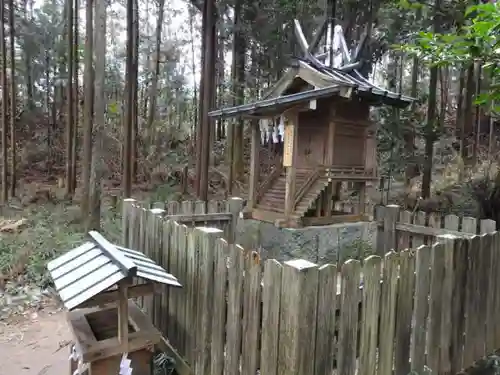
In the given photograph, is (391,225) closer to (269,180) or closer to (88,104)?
(269,180)

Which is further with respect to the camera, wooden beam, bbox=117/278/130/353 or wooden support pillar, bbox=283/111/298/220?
wooden support pillar, bbox=283/111/298/220

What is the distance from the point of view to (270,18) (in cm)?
1241

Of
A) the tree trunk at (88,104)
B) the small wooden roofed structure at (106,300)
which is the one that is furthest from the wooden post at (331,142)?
the tree trunk at (88,104)

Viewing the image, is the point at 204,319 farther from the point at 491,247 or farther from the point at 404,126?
the point at 404,126

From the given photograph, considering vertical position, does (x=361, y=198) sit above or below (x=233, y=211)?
above

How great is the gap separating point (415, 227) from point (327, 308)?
3707 mm

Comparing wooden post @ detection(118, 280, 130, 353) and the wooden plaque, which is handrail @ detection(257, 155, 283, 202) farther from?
wooden post @ detection(118, 280, 130, 353)

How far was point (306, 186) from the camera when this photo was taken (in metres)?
7.21

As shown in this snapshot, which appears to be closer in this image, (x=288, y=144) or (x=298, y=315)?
(x=298, y=315)

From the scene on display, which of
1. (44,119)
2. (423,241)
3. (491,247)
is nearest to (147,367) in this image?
(491,247)

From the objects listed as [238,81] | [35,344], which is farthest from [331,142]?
[238,81]

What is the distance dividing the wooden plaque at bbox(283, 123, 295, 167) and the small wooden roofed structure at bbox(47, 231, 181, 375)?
4.26 m

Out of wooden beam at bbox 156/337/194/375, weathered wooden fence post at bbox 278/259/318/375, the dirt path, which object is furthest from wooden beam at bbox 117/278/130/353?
the dirt path

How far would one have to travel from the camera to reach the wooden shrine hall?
7.13m
